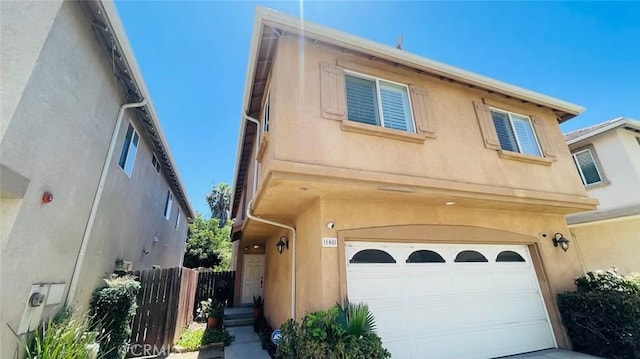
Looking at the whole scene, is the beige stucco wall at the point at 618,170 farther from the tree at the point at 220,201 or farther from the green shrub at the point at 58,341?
the tree at the point at 220,201

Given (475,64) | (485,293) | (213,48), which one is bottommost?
(485,293)

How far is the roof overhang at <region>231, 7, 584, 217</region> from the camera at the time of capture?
5750 millimetres

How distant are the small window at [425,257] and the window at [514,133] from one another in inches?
148

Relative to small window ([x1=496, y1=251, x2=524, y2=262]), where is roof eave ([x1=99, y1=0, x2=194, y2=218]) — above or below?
above

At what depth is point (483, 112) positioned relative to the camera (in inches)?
301

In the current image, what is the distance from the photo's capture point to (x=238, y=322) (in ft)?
37.6

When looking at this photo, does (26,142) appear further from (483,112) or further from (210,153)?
(210,153)

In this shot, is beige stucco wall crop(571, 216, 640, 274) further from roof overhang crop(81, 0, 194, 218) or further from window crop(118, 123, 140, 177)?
window crop(118, 123, 140, 177)

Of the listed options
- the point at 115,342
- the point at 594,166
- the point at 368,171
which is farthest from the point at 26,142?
the point at 594,166

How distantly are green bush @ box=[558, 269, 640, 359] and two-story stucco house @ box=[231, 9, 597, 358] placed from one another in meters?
0.35

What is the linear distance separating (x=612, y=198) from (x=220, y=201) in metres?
39.3

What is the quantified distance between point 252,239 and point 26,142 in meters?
9.41

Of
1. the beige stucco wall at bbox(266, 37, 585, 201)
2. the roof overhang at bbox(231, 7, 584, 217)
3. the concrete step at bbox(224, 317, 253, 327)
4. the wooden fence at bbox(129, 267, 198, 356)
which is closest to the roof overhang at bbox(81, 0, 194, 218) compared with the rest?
the roof overhang at bbox(231, 7, 584, 217)

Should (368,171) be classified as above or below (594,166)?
below
